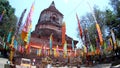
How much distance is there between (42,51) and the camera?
26.0 m

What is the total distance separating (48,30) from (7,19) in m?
10.8

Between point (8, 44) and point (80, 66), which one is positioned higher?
point (8, 44)

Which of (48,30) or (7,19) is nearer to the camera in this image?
(7,19)

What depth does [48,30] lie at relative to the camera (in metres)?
36.9

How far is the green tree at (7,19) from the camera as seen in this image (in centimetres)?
2667

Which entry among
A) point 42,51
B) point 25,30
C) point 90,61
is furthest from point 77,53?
point 25,30

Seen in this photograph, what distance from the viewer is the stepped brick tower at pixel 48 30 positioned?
34.1 metres

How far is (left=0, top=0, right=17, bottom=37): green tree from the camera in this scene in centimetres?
2667

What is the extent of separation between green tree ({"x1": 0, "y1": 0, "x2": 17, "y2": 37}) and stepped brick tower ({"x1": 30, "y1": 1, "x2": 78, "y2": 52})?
17.8 ft

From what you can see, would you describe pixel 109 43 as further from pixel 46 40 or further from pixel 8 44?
pixel 46 40

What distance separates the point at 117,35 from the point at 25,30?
1171 cm

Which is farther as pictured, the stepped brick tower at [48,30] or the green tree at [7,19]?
the stepped brick tower at [48,30]

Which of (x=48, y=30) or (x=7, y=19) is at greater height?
(x=7, y=19)

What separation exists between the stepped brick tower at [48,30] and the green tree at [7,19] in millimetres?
5439
